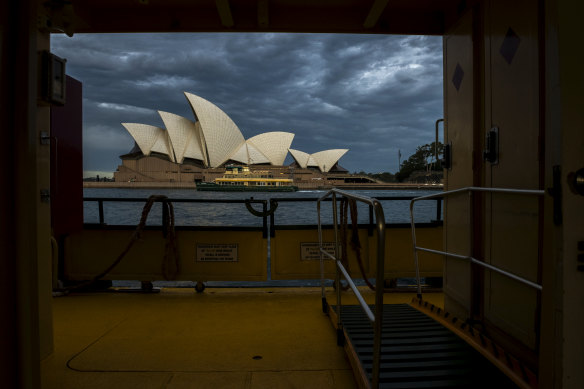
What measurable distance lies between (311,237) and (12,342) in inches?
108

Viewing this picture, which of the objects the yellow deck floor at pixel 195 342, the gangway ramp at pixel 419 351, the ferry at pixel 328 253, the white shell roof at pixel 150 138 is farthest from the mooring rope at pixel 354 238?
the white shell roof at pixel 150 138

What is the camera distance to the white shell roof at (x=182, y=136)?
41.7 m

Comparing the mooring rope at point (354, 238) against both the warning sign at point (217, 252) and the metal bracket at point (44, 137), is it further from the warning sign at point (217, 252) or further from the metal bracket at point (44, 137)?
the metal bracket at point (44, 137)

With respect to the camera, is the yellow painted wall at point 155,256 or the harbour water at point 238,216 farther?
the harbour water at point 238,216

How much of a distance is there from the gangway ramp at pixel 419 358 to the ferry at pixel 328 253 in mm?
11

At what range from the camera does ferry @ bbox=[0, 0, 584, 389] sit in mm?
839

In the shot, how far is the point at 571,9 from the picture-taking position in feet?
2.45

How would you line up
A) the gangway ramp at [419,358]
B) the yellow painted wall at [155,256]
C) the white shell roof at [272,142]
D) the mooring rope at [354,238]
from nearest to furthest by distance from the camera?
1. the gangway ramp at [419,358]
2. the mooring rope at [354,238]
3. the yellow painted wall at [155,256]
4. the white shell roof at [272,142]

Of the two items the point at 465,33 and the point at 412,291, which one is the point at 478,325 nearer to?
the point at 412,291

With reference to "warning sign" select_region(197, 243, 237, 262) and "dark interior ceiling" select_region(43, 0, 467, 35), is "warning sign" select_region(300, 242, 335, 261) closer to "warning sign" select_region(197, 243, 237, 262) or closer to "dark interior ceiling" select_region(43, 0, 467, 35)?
"warning sign" select_region(197, 243, 237, 262)

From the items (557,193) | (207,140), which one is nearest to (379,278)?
(557,193)

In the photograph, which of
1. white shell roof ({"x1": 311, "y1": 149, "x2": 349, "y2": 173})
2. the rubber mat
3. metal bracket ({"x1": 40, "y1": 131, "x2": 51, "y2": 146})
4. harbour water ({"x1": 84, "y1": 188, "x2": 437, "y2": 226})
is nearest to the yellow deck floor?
the rubber mat

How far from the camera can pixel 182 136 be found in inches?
1741

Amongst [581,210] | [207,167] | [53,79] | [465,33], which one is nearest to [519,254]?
[581,210]
